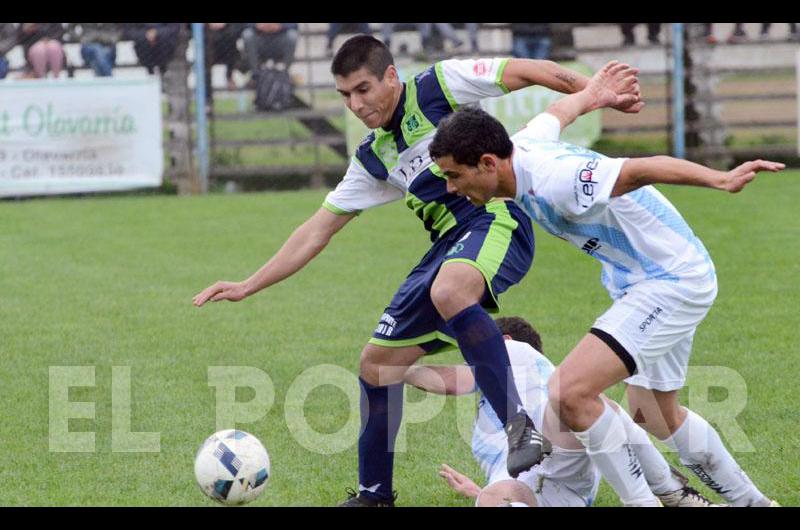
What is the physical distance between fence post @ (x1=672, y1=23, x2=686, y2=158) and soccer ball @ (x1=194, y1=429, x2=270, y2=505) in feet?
45.1

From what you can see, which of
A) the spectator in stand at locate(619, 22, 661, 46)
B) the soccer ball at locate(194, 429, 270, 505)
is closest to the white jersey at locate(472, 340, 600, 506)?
the soccer ball at locate(194, 429, 270, 505)

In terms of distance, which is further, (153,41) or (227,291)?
(153,41)

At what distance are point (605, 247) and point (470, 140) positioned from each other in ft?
2.20

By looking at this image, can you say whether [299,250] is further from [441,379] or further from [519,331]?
[519,331]

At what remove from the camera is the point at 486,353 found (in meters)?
5.02

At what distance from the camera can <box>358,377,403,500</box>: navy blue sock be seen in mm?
5406

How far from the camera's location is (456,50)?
18.0 meters

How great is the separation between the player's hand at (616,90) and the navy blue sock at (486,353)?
1.07 meters

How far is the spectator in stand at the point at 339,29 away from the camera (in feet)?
58.2

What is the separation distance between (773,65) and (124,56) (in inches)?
363

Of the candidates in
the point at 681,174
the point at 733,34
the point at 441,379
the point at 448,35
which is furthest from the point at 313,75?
the point at 681,174

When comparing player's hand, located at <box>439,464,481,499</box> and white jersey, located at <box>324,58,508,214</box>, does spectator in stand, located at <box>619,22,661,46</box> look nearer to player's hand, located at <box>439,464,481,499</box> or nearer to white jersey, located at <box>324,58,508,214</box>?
white jersey, located at <box>324,58,508,214</box>

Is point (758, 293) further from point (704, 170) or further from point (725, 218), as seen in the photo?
point (704, 170)

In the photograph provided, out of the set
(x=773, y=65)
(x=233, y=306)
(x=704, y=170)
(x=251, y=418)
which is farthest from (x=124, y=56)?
(x=704, y=170)
